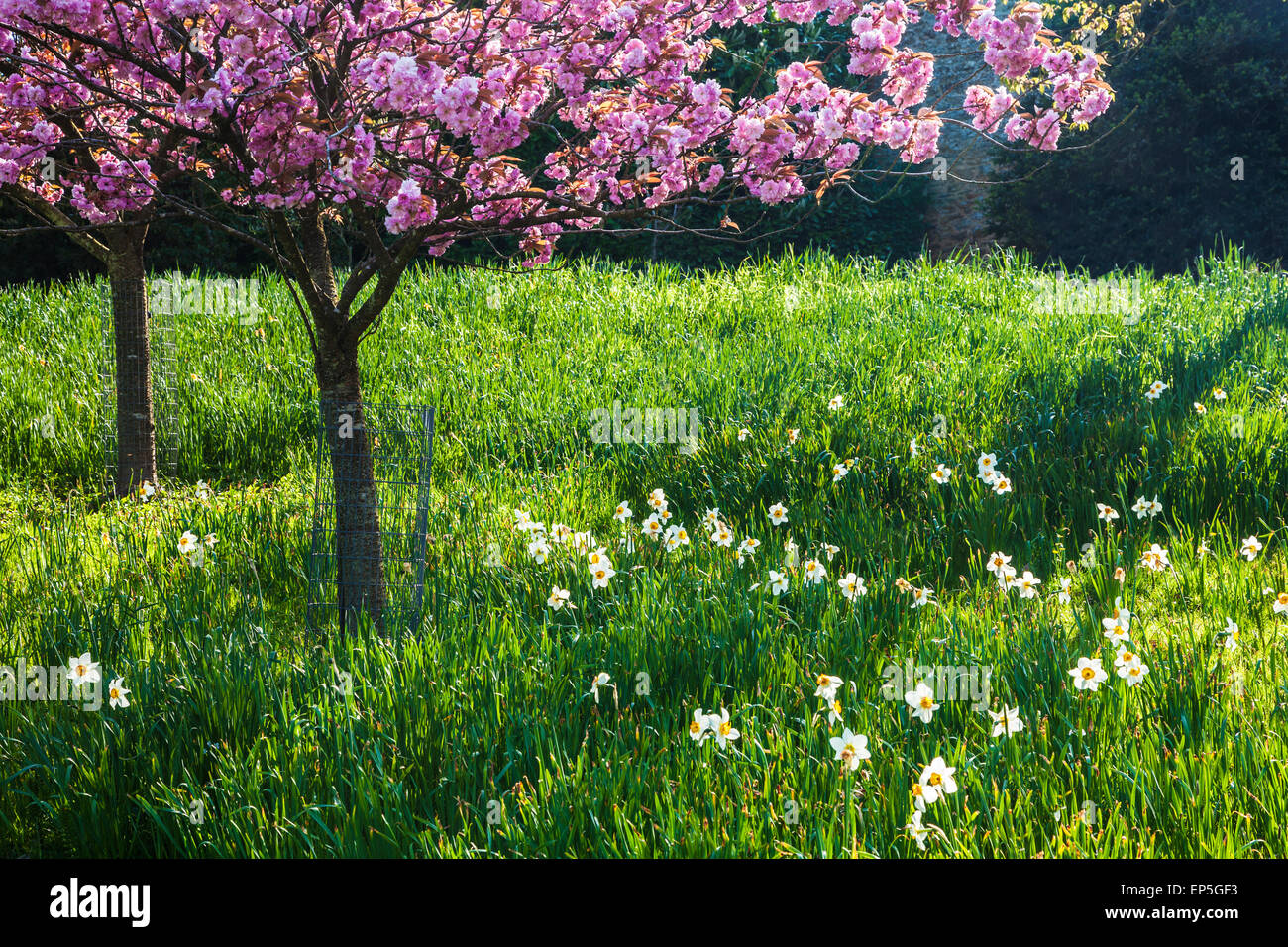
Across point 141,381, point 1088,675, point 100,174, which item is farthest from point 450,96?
point 141,381

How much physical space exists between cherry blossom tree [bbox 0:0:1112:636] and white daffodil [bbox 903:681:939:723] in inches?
66.8

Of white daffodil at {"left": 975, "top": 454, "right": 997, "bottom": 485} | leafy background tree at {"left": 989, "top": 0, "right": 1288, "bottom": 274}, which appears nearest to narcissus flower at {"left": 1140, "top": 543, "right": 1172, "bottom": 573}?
white daffodil at {"left": 975, "top": 454, "right": 997, "bottom": 485}

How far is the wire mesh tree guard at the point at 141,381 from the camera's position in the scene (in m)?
5.90

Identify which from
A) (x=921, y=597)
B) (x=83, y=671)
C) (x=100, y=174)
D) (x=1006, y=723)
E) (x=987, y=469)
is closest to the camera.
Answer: (x=1006, y=723)

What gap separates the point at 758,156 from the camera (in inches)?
140

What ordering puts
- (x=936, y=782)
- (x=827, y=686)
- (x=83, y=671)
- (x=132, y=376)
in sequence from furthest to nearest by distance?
1. (x=132, y=376)
2. (x=83, y=671)
3. (x=827, y=686)
4. (x=936, y=782)

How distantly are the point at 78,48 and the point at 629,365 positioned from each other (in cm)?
416

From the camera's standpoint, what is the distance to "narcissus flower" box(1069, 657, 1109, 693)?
2777 mm

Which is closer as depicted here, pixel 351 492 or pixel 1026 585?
pixel 1026 585

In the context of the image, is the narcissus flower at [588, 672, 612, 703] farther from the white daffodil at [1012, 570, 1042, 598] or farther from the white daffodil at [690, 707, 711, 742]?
the white daffodil at [1012, 570, 1042, 598]

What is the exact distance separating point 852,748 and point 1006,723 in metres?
0.46

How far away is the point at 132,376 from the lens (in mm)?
5879

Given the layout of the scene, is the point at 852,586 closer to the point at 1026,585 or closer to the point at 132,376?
the point at 1026,585

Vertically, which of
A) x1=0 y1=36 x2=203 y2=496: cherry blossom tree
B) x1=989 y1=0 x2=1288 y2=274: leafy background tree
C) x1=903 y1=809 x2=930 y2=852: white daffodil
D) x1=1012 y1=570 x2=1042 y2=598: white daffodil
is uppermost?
x1=989 y1=0 x2=1288 y2=274: leafy background tree
